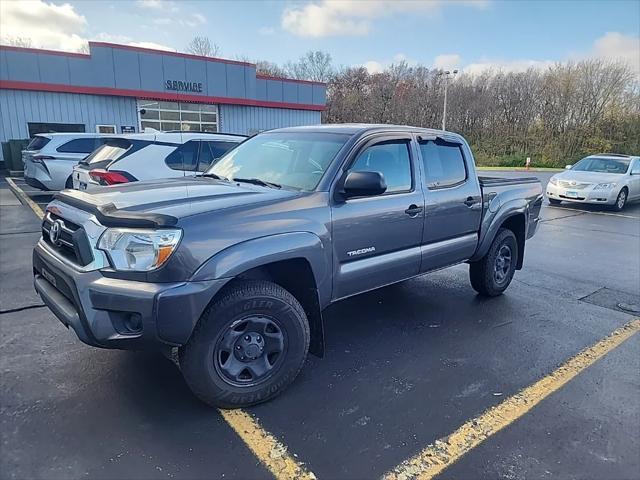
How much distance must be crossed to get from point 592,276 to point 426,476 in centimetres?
516

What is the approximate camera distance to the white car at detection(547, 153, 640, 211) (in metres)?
12.5

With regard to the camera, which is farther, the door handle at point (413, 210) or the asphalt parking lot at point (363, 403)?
the door handle at point (413, 210)

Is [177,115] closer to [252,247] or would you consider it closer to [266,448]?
[252,247]

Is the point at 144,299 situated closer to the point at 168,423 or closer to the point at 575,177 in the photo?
the point at 168,423

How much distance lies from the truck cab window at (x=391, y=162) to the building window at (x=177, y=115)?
1984 centimetres

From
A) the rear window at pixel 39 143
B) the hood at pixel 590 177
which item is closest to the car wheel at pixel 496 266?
the hood at pixel 590 177

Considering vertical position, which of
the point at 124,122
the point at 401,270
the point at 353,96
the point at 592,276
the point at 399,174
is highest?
the point at 353,96

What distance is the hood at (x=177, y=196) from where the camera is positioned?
2.76 meters

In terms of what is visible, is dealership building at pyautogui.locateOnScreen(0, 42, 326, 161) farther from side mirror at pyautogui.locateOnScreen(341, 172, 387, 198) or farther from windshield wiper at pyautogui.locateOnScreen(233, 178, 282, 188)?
side mirror at pyautogui.locateOnScreen(341, 172, 387, 198)

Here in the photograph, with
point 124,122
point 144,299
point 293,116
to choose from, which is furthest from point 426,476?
point 293,116

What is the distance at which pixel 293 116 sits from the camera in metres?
25.5

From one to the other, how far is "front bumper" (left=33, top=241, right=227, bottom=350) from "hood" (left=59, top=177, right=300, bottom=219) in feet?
1.45

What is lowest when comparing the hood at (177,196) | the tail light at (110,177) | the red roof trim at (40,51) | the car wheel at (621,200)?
the car wheel at (621,200)

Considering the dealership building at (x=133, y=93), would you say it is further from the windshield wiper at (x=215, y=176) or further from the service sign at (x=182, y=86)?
the windshield wiper at (x=215, y=176)
